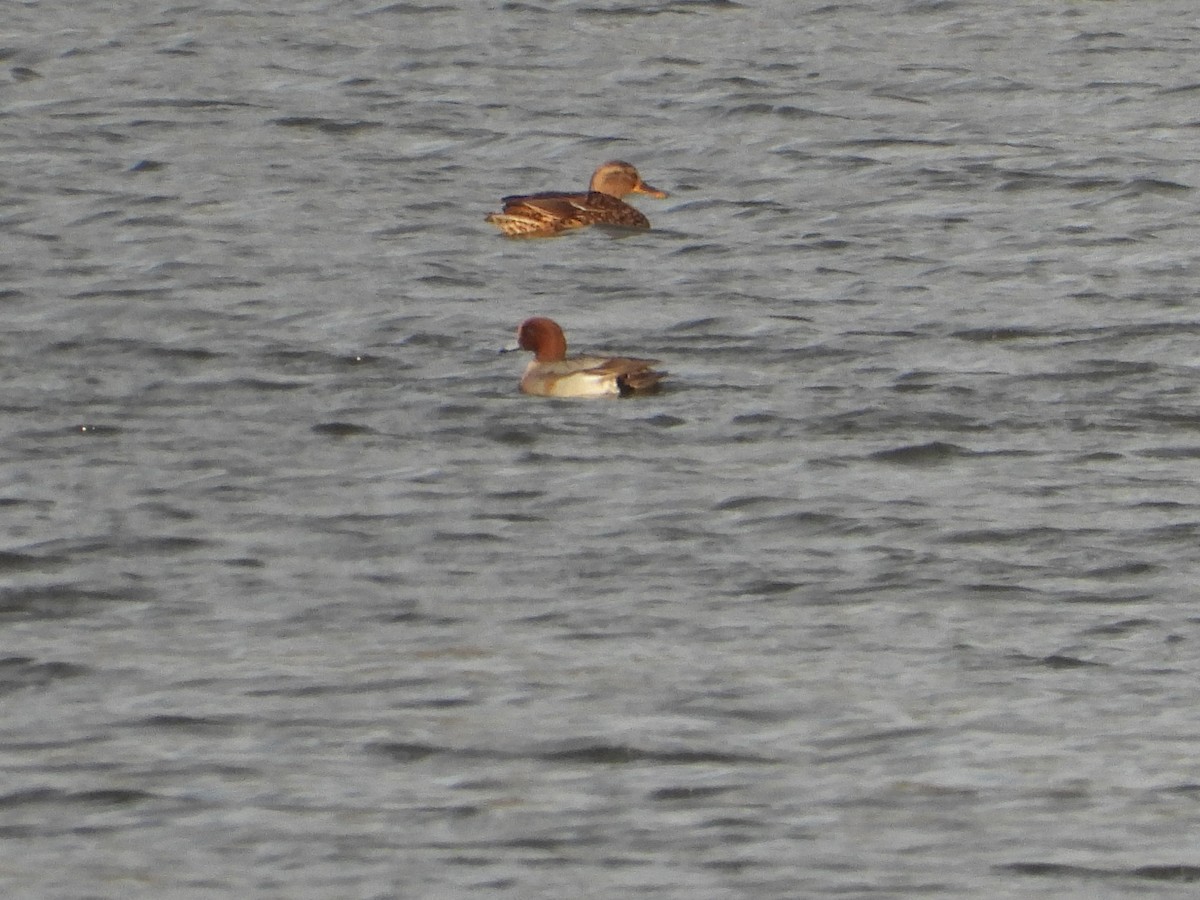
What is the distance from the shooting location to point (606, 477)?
11.7 m

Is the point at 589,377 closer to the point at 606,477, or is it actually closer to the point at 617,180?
the point at 606,477

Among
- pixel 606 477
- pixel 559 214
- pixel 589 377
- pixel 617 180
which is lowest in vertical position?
pixel 606 477

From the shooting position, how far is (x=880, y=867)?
7520mm

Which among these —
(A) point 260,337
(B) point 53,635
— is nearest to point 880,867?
(B) point 53,635

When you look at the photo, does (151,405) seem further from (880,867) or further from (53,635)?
(880,867)

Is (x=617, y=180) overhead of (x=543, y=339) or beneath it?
overhead

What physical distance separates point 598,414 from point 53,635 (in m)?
3.75

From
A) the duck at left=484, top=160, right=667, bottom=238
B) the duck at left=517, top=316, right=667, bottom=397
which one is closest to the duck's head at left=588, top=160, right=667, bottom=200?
the duck at left=484, top=160, right=667, bottom=238

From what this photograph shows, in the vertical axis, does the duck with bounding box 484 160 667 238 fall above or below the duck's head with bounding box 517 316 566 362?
above

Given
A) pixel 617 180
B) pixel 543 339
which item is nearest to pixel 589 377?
pixel 543 339

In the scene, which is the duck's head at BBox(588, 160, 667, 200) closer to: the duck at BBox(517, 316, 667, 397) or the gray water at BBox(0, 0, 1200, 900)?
the gray water at BBox(0, 0, 1200, 900)

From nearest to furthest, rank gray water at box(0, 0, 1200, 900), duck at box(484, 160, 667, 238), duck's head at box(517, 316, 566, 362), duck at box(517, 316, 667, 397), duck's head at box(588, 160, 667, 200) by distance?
1. gray water at box(0, 0, 1200, 900)
2. duck at box(517, 316, 667, 397)
3. duck's head at box(517, 316, 566, 362)
4. duck at box(484, 160, 667, 238)
5. duck's head at box(588, 160, 667, 200)

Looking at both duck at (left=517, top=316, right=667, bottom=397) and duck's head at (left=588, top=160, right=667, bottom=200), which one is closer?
duck at (left=517, top=316, right=667, bottom=397)

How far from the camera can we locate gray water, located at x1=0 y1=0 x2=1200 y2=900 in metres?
7.92
